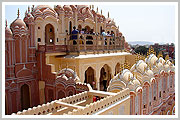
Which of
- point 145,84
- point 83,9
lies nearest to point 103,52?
point 83,9

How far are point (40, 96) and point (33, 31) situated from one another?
491cm

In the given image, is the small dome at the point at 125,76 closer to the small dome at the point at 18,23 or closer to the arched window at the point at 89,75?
the small dome at the point at 18,23

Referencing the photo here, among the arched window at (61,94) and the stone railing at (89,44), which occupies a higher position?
the stone railing at (89,44)

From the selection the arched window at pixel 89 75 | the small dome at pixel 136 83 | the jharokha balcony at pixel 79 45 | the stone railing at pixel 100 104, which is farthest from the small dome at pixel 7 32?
the arched window at pixel 89 75

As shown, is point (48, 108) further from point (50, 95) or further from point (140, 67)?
point (140, 67)

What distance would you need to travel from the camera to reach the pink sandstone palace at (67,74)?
31.9ft

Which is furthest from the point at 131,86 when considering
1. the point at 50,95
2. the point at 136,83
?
the point at 50,95

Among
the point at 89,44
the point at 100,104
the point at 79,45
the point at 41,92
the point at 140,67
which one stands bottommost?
the point at 41,92

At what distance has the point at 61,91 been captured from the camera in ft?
38.9

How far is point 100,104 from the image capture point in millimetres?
7816

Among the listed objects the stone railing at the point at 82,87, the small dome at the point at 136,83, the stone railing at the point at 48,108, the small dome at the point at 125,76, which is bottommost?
the stone railing at the point at 48,108

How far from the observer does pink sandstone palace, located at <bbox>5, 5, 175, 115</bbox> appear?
9734mm

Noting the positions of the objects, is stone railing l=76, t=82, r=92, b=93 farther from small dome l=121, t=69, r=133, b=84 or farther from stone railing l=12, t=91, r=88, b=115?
small dome l=121, t=69, r=133, b=84

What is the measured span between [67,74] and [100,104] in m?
4.62
